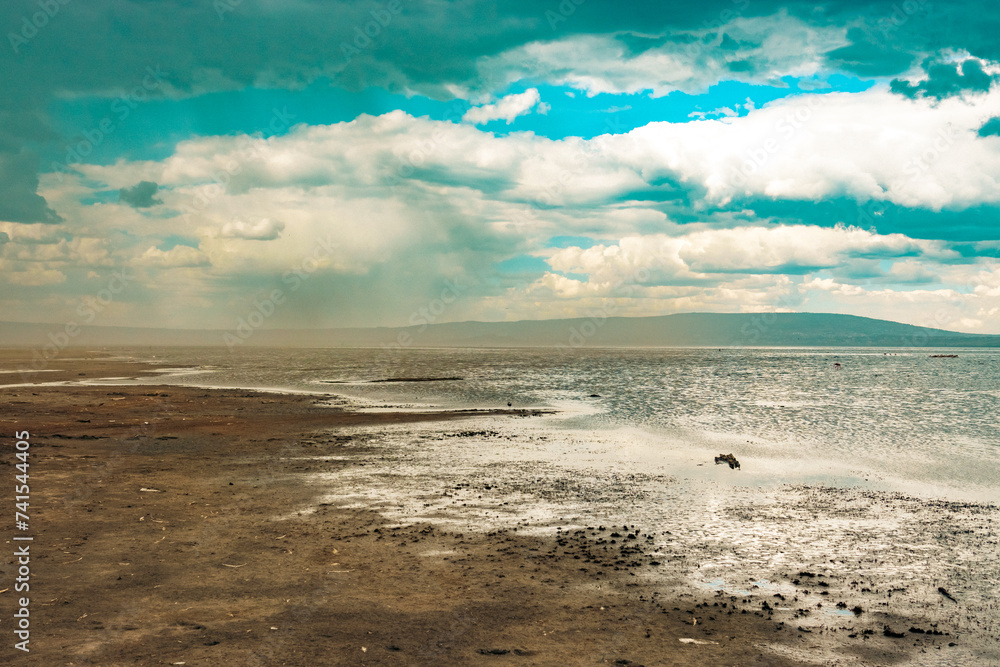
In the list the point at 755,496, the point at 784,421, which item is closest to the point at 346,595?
the point at 755,496

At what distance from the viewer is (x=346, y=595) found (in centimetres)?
965

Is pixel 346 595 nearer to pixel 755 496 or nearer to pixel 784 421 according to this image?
pixel 755 496

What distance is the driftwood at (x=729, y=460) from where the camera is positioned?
2104cm

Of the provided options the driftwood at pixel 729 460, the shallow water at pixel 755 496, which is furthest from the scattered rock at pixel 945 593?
the driftwood at pixel 729 460

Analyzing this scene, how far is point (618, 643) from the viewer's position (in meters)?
8.27

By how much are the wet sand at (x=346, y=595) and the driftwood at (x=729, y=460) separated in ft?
28.2

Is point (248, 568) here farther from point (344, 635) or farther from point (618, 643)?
point (618, 643)

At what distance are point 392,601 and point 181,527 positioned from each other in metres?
5.87

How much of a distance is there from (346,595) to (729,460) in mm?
15264

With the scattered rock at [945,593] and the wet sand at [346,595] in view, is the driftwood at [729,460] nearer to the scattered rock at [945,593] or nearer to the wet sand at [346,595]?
the wet sand at [346,595]

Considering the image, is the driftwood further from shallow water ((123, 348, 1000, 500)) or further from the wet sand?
the wet sand

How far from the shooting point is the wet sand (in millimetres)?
7980

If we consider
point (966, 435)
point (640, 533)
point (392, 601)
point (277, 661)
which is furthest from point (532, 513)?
point (966, 435)

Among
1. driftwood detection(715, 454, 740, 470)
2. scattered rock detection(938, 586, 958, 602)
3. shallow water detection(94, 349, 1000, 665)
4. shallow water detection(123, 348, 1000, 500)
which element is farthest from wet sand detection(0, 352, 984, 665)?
shallow water detection(123, 348, 1000, 500)
